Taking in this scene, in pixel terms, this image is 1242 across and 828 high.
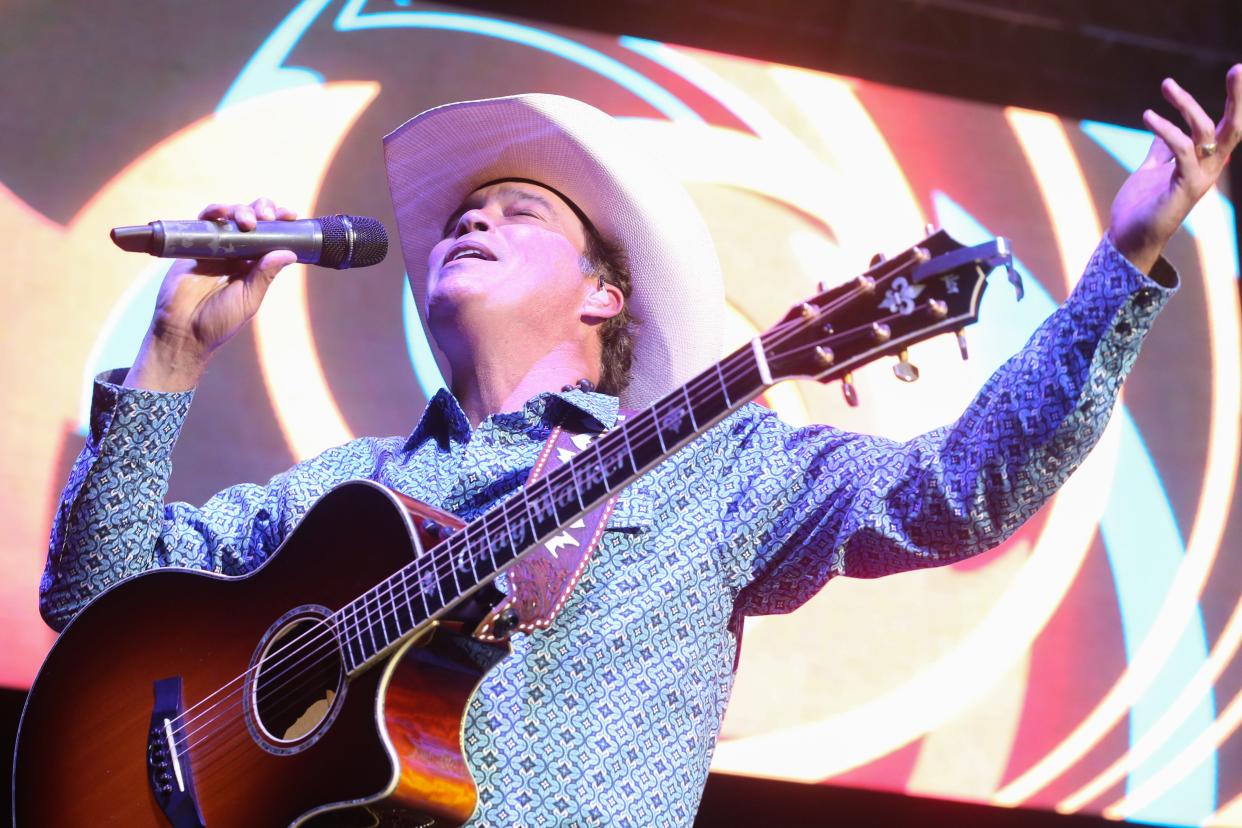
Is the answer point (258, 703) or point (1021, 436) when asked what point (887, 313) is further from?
point (258, 703)

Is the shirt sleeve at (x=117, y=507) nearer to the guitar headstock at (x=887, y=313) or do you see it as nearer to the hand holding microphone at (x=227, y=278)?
the hand holding microphone at (x=227, y=278)

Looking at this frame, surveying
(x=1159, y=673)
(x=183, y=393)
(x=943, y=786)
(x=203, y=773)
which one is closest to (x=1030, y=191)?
(x=1159, y=673)

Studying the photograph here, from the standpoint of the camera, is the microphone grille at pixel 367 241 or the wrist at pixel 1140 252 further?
the microphone grille at pixel 367 241

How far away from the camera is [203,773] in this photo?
5.84 feet

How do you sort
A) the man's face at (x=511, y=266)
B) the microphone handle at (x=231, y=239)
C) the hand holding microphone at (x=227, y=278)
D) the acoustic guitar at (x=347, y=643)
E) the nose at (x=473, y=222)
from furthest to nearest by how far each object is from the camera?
the nose at (x=473, y=222), the man's face at (x=511, y=266), the hand holding microphone at (x=227, y=278), the microphone handle at (x=231, y=239), the acoustic guitar at (x=347, y=643)

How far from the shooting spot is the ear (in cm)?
258

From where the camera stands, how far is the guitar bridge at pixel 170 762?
5.84ft

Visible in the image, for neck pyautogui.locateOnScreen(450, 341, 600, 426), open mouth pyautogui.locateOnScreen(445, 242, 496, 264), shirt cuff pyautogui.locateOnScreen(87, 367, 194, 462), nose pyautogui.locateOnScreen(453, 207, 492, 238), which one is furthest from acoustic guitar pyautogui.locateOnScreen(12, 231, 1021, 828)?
nose pyautogui.locateOnScreen(453, 207, 492, 238)

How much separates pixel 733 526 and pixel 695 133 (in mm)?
1779

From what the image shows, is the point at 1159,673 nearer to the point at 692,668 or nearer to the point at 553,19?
the point at 692,668

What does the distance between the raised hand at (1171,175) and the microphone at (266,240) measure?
1141mm

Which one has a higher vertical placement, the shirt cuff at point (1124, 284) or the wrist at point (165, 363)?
the wrist at point (165, 363)

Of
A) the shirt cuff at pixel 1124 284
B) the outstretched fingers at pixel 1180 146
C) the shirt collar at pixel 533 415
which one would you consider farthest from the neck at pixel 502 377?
the outstretched fingers at pixel 1180 146

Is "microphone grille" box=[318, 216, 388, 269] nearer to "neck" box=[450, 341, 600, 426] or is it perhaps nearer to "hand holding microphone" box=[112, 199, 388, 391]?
"hand holding microphone" box=[112, 199, 388, 391]
